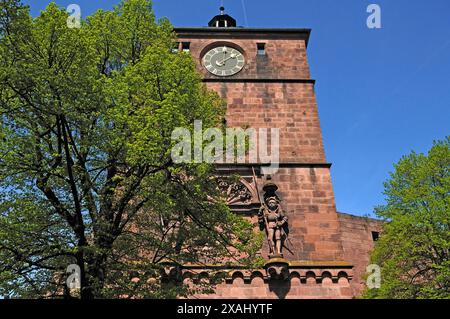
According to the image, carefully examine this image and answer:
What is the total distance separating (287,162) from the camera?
17.9m

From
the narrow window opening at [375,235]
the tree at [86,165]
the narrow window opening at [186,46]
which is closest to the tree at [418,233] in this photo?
the narrow window opening at [375,235]

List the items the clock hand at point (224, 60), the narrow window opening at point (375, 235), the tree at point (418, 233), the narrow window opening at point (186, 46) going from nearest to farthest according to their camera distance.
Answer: the tree at point (418, 233) → the clock hand at point (224, 60) → the narrow window opening at point (186, 46) → the narrow window opening at point (375, 235)

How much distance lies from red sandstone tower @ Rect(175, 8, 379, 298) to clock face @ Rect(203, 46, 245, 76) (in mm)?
44

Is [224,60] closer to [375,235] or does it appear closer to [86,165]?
[86,165]

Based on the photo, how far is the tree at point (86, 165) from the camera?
9.80 meters

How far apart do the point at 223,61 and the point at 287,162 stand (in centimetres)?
622

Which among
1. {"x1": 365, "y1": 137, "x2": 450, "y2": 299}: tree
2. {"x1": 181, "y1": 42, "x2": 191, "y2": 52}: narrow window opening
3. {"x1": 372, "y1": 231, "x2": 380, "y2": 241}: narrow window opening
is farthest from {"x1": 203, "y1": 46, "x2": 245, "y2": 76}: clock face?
{"x1": 372, "y1": 231, "x2": 380, "y2": 241}: narrow window opening

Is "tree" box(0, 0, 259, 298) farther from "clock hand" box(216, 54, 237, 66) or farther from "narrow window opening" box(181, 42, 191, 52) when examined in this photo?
"narrow window opening" box(181, 42, 191, 52)

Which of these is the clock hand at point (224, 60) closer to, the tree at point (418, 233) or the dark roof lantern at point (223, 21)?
the dark roof lantern at point (223, 21)

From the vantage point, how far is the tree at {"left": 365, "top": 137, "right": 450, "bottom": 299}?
54.4 feet

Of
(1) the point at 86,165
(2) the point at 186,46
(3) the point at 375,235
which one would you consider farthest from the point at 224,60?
(3) the point at 375,235

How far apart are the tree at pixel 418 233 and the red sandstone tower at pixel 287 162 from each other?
67.9 inches

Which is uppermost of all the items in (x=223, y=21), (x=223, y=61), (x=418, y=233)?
(x=223, y=21)
